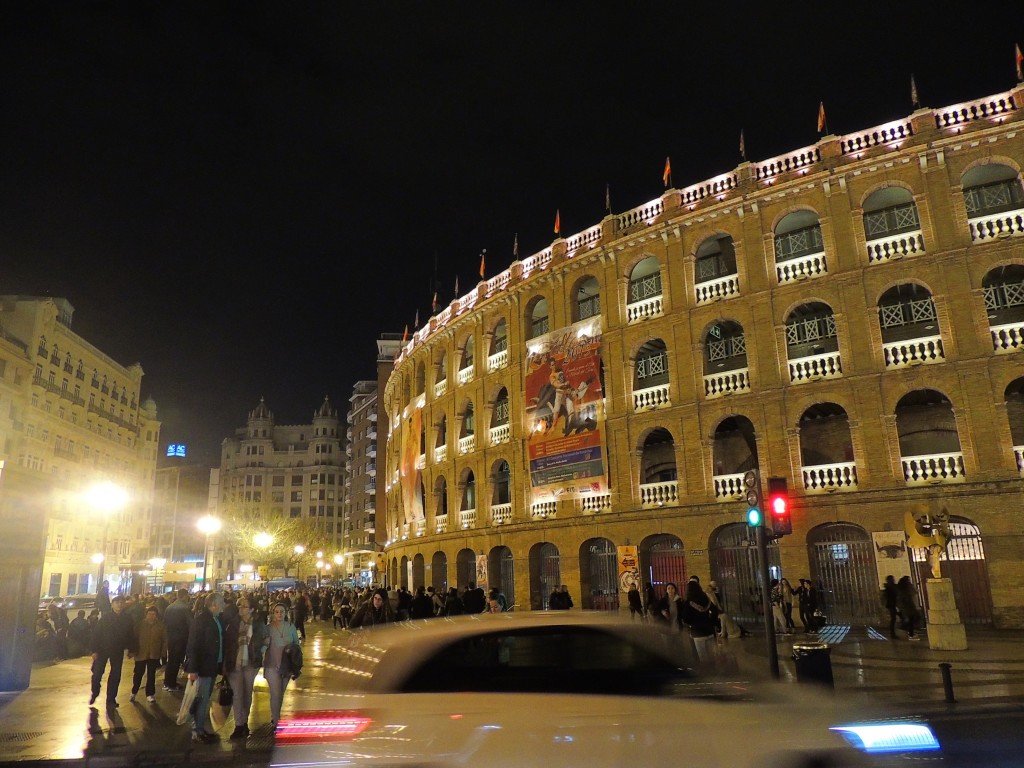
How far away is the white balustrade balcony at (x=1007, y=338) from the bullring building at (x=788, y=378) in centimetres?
7

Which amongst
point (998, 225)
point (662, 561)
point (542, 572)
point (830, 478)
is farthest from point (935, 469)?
point (542, 572)

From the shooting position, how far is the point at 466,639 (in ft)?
18.4

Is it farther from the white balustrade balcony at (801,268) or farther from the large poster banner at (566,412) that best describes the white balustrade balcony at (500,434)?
the white balustrade balcony at (801,268)

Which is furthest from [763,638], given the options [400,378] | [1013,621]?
[400,378]

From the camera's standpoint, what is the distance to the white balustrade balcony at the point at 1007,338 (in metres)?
18.8

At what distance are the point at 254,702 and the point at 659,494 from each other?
49.6 feet

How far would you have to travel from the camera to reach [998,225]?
2009 cm

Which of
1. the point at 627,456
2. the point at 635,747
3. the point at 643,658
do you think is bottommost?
the point at 635,747

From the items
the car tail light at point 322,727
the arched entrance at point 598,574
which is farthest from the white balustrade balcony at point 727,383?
the car tail light at point 322,727

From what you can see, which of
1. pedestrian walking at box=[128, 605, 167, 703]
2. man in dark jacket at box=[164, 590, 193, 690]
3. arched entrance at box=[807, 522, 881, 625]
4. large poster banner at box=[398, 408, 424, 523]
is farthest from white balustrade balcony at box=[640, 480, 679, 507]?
pedestrian walking at box=[128, 605, 167, 703]

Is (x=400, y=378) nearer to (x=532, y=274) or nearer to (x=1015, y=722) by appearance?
(x=532, y=274)

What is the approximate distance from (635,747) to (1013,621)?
57.7 feet

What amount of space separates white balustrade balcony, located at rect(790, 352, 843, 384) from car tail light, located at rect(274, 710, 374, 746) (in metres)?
19.2

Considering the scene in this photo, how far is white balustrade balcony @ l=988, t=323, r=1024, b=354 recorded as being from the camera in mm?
18750
